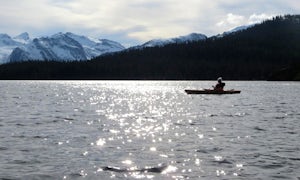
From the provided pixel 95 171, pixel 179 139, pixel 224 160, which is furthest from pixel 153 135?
pixel 95 171

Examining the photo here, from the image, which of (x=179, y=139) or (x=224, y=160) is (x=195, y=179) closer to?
(x=224, y=160)

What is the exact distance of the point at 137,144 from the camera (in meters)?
28.3

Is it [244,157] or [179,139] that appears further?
[179,139]

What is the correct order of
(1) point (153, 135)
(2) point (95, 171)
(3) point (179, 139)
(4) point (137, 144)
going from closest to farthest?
(2) point (95, 171) < (4) point (137, 144) < (3) point (179, 139) < (1) point (153, 135)

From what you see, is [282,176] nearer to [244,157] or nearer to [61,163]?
[244,157]

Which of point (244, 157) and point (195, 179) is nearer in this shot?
point (195, 179)

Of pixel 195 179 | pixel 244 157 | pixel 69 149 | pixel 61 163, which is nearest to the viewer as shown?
pixel 195 179

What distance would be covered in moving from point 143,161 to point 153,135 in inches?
404

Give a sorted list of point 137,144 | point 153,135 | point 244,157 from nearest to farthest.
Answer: point 244,157, point 137,144, point 153,135

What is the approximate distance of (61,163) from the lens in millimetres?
22188

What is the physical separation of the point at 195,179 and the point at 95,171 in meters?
4.53

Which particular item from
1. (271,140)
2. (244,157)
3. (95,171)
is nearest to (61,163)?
(95,171)

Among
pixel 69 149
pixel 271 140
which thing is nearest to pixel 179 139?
pixel 271 140

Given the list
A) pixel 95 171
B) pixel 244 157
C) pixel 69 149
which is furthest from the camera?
pixel 69 149
